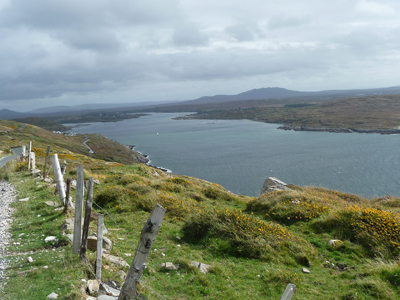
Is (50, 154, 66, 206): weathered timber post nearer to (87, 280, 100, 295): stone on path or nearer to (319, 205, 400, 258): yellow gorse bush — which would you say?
(87, 280, 100, 295): stone on path

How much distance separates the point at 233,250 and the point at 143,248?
644 cm

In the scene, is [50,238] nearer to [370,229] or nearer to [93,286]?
[93,286]

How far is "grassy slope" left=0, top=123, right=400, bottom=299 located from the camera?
691 cm

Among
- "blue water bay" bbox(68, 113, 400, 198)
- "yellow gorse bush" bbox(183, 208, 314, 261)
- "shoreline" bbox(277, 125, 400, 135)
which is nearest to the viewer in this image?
"yellow gorse bush" bbox(183, 208, 314, 261)

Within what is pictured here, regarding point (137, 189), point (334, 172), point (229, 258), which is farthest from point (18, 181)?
point (334, 172)

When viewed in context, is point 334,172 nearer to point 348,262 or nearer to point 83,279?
point 348,262

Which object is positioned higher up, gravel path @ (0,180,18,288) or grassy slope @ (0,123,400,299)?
gravel path @ (0,180,18,288)

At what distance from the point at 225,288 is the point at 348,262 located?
16.1 ft

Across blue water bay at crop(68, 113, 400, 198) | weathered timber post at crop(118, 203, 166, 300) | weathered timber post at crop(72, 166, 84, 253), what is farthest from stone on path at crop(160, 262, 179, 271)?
blue water bay at crop(68, 113, 400, 198)

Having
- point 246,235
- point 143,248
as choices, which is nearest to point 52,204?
point 246,235

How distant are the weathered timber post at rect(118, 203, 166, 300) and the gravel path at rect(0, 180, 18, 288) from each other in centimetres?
391

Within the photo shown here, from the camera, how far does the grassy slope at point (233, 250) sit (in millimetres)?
6906

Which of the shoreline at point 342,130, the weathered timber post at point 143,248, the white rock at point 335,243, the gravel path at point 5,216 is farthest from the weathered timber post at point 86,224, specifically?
the shoreline at point 342,130

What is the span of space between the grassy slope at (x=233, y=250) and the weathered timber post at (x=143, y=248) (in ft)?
6.51
